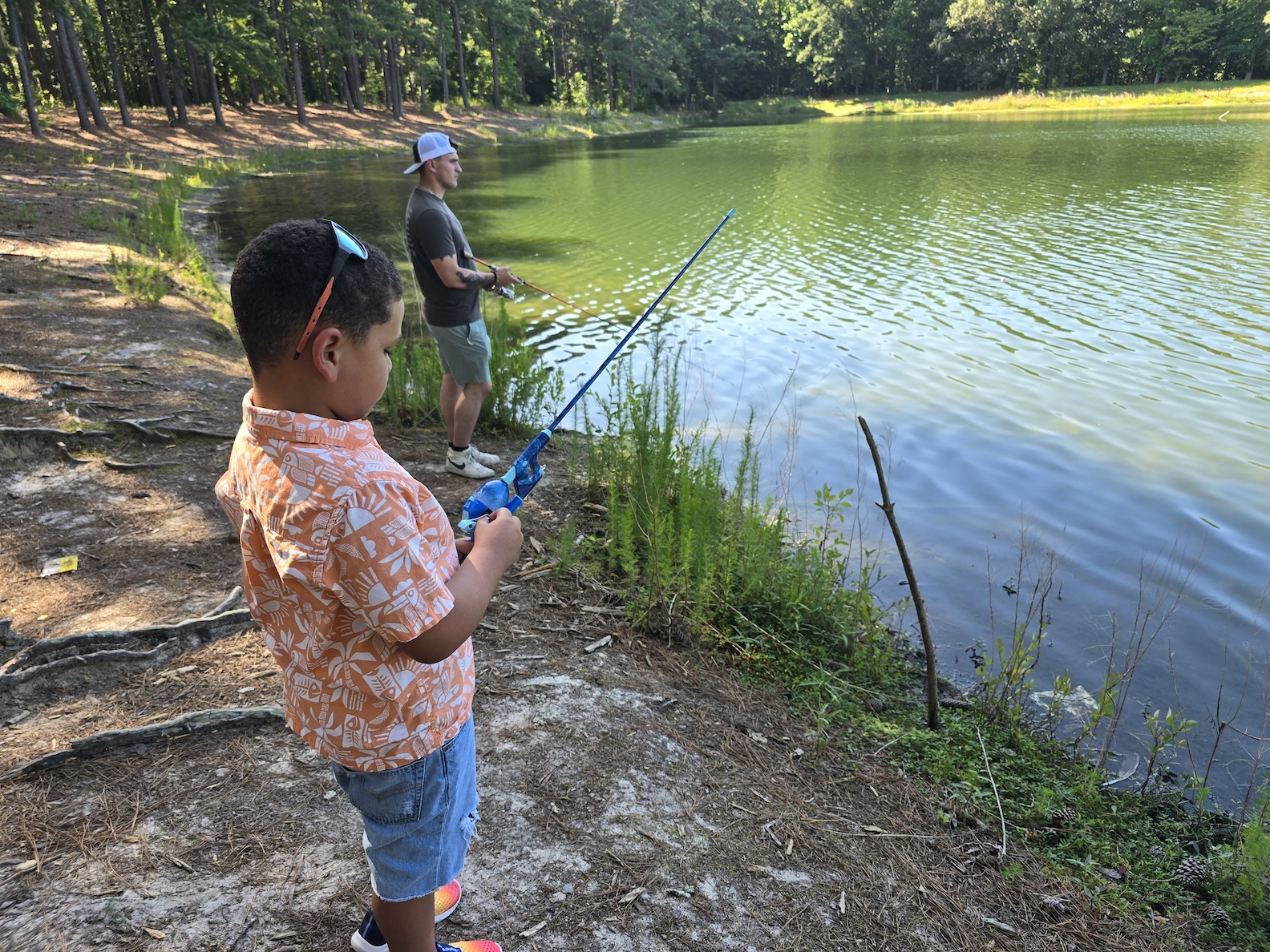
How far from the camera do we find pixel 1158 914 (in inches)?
108

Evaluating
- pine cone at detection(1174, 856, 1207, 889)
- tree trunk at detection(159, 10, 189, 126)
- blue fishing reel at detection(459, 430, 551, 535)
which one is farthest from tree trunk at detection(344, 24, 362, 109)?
pine cone at detection(1174, 856, 1207, 889)

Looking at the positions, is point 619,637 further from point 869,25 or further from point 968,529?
point 869,25

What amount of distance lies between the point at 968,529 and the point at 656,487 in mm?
2649

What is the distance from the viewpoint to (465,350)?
5273 millimetres

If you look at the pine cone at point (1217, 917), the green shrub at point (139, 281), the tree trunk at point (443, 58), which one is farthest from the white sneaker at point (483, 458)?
the tree trunk at point (443, 58)

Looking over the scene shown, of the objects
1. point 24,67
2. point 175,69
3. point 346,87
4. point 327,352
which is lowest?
point 327,352

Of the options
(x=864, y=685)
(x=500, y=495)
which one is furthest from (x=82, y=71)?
(x=500, y=495)

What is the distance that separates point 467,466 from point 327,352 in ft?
13.1

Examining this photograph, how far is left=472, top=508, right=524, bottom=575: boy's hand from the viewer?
1578mm

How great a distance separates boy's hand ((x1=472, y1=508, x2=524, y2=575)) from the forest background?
20593mm

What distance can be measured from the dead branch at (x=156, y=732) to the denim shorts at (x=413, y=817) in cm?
141

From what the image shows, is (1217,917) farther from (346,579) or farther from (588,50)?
(588,50)

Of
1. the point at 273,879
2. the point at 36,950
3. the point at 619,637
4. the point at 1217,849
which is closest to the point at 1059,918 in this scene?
the point at 1217,849

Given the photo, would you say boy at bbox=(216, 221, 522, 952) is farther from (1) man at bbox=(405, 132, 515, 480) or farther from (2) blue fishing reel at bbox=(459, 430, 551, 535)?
(1) man at bbox=(405, 132, 515, 480)
